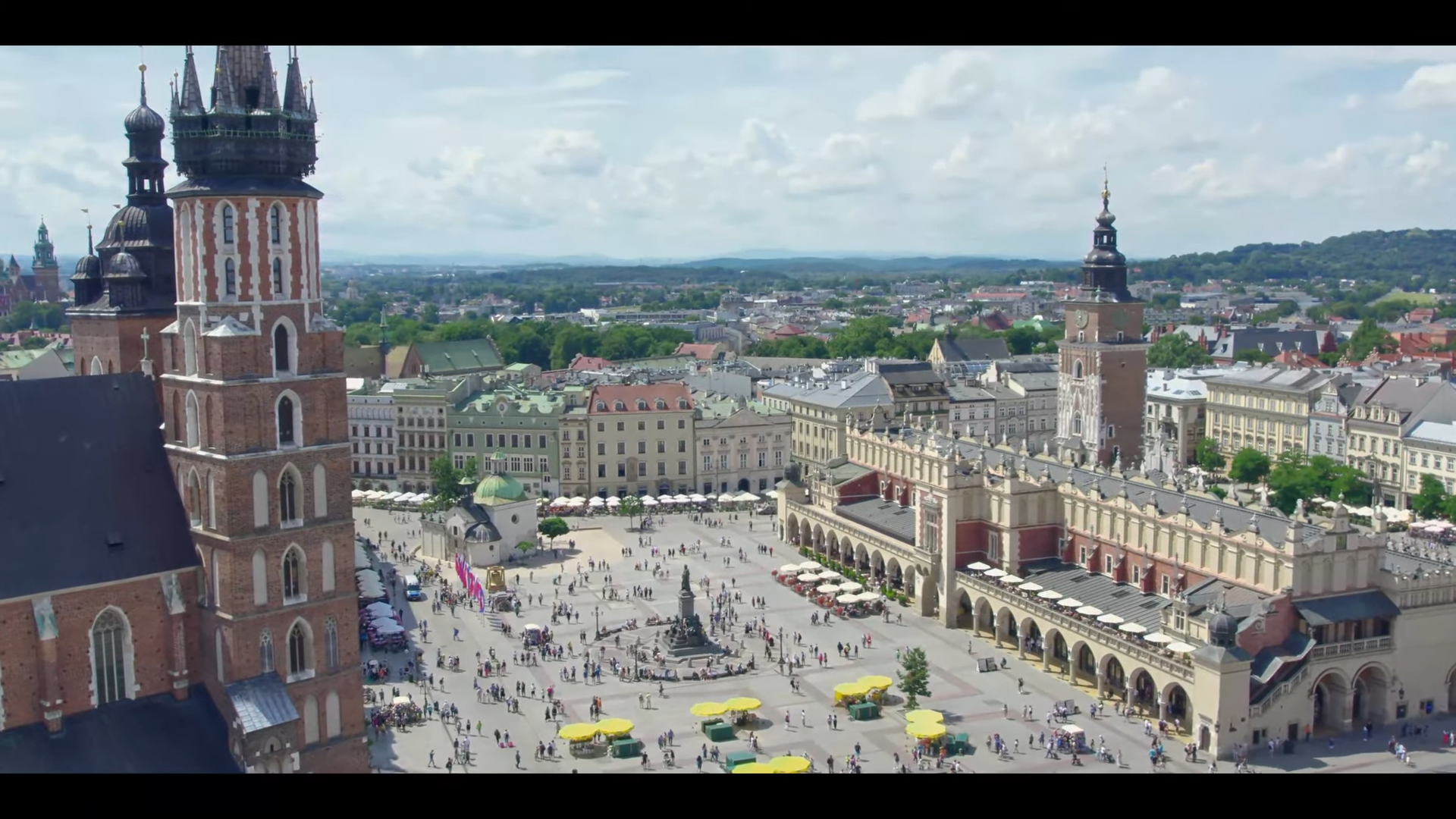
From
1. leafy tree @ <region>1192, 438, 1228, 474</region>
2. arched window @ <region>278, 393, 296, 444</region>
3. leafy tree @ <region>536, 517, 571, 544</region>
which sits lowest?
leafy tree @ <region>536, 517, 571, 544</region>

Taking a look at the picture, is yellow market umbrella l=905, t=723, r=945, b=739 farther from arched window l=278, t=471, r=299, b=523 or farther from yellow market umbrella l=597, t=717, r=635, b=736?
arched window l=278, t=471, r=299, b=523

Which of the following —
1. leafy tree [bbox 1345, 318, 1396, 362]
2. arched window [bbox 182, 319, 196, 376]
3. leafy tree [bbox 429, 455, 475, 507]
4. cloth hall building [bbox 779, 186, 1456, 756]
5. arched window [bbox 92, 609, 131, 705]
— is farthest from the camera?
leafy tree [bbox 1345, 318, 1396, 362]

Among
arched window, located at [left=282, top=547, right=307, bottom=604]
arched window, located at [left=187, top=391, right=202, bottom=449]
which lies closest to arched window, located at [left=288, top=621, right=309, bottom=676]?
arched window, located at [left=282, top=547, right=307, bottom=604]

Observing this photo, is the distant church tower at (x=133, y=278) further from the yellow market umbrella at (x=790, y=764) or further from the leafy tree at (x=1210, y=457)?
the leafy tree at (x=1210, y=457)

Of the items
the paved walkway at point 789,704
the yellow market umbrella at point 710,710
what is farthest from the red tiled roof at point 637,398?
the yellow market umbrella at point 710,710

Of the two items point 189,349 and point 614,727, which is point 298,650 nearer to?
point 189,349
